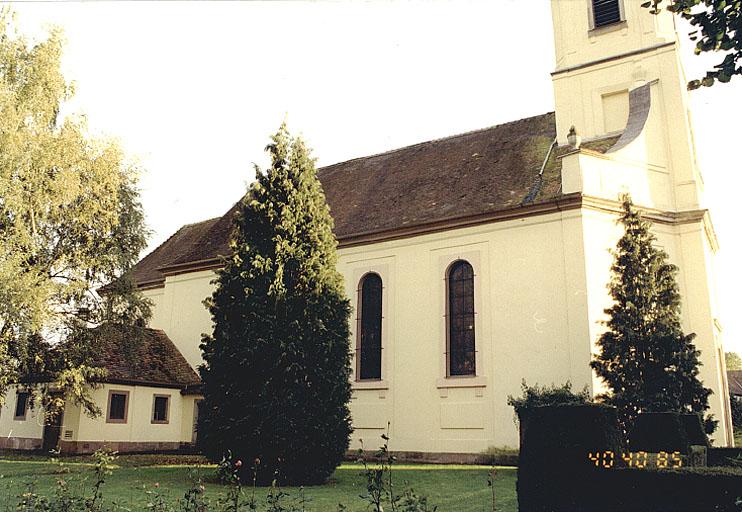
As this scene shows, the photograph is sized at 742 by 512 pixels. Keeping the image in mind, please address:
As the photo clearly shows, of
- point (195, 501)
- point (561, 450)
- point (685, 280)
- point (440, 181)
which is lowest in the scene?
point (195, 501)

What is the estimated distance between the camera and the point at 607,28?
77.8ft

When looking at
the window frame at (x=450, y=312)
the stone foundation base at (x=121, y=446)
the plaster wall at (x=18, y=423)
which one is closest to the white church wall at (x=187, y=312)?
the stone foundation base at (x=121, y=446)

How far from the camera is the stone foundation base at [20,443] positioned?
24.7 meters

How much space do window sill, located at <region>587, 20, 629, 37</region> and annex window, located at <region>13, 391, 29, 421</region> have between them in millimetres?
24830

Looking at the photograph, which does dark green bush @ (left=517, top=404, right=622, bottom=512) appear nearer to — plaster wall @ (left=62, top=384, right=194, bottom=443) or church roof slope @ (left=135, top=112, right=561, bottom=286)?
church roof slope @ (left=135, top=112, right=561, bottom=286)

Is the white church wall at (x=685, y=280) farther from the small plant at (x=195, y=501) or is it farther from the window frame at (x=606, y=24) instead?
the small plant at (x=195, y=501)

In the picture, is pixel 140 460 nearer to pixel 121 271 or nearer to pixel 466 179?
pixel 121 271

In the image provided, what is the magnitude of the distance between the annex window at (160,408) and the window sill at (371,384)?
7.88 meters

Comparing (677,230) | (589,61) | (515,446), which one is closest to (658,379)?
(515,446)

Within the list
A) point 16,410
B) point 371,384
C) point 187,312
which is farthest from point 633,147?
point 16,410

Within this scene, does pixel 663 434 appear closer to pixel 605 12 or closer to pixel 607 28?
pixel 607 28

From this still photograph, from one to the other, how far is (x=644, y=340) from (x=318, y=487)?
30.5 feet

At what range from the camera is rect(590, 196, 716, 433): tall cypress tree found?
17.0 m
